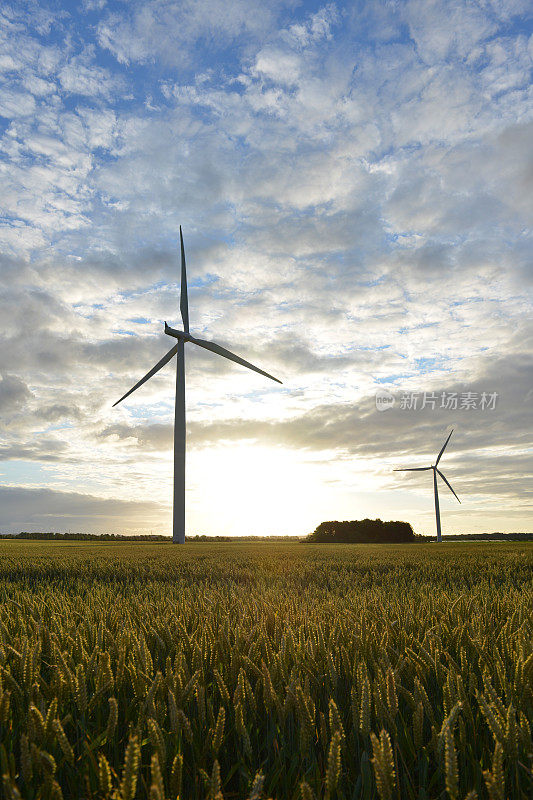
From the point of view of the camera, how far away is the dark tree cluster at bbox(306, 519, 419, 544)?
66812 millimetres

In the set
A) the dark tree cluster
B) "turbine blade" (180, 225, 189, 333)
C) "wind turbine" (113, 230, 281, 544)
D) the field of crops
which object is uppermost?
"turbine blade" (180, 225, 189, 333)

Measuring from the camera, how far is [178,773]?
57.4 inches

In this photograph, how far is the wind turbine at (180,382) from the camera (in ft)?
127

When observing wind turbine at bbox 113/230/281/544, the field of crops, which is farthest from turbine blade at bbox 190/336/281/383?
the field of crops

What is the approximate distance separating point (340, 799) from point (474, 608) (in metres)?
3.44

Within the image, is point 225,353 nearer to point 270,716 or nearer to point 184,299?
point 184,299

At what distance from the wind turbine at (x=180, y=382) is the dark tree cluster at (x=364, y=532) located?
1192 inches

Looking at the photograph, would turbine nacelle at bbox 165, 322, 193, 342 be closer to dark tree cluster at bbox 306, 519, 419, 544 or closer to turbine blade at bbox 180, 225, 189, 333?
turbine blade at bbox 180, 225, 189, 333

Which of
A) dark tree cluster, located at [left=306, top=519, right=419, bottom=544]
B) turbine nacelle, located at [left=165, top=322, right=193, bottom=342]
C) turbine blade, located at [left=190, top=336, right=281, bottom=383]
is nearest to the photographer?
turbine blade, located at [left=190, top=336, right=281, bottom=383]

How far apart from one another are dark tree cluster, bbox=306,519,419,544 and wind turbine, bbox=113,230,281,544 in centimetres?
3028

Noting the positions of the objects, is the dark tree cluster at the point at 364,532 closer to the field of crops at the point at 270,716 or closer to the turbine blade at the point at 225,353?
the turbine blade at the point at 225,353

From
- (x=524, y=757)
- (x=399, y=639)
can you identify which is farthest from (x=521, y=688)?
(x=399, y=639)

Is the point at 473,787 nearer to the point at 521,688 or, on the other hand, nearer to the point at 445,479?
the point at 521,688

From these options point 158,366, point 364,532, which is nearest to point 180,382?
point 158,366
